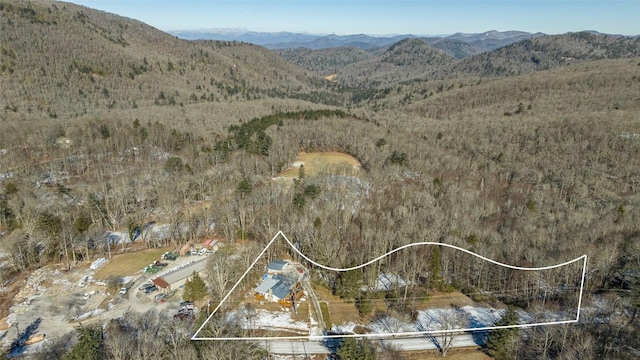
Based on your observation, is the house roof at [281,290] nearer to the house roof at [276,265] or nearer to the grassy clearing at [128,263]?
the house roof at [276,265]

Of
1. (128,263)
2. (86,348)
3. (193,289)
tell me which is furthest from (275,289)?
(128,263)

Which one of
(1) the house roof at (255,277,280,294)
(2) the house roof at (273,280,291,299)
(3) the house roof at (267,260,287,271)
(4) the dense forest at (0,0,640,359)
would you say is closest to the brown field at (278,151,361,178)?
(4) the dense forest at (0,0,640,359)

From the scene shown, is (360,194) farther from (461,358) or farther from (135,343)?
(135,343)

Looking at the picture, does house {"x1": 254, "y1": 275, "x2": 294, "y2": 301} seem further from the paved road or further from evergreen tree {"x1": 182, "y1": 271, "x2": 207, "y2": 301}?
evergreen tree {"x1": 182, "y1": 271, "x2": 207, "y2": 301}

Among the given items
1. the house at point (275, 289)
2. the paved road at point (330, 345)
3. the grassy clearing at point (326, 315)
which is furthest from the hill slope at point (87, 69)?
the paved road at point (330, 345)

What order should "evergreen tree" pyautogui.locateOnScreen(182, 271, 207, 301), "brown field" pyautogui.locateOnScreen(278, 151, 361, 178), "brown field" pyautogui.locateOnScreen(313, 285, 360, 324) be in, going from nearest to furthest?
1. "brown field" pyautogui.locateOnScreen(313, 285, 360, 324)
2. "evergreen tree" pyautogui.locateOnScreen(182, 271, 207, 301)
3. "brown field" pyautogui.locateOnScreen(278, 151, 361, 178)

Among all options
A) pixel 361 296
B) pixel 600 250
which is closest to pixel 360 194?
pixel 361 296
